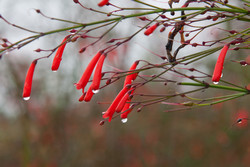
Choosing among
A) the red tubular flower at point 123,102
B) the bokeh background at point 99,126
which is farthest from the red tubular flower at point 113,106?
the bokeh background at point 99,126

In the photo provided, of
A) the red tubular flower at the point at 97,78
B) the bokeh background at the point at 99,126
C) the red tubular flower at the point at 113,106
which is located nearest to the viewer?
the red tubular flower at the point at 97,78

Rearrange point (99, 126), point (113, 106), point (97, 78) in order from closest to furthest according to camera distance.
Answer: point (97, 78), point (113, 106), point (99, 126)

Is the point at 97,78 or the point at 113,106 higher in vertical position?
the point at 97,78

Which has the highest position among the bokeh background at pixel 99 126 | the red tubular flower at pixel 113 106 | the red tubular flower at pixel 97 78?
the red tubular flower at pixel 97 78

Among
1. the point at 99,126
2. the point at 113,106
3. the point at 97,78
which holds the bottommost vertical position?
the point at 99,126

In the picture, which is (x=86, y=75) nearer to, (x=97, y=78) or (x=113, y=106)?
(x=97, y=78)

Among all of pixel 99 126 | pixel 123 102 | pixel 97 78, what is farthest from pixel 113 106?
pixel 99 126

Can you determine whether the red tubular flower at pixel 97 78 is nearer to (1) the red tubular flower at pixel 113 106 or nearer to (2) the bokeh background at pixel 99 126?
(1) the red tubular flower at pixel 113 106

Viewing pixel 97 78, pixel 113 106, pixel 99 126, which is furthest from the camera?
pixel 99 126

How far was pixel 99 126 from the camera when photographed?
1365cm

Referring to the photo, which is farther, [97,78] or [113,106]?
[113,106]

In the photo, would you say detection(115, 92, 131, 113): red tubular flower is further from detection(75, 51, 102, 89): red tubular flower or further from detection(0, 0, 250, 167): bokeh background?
detection(0, 0, 250, 167): bokeh background

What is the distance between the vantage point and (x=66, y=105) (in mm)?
10828

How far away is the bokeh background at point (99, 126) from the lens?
1009 centimetres
